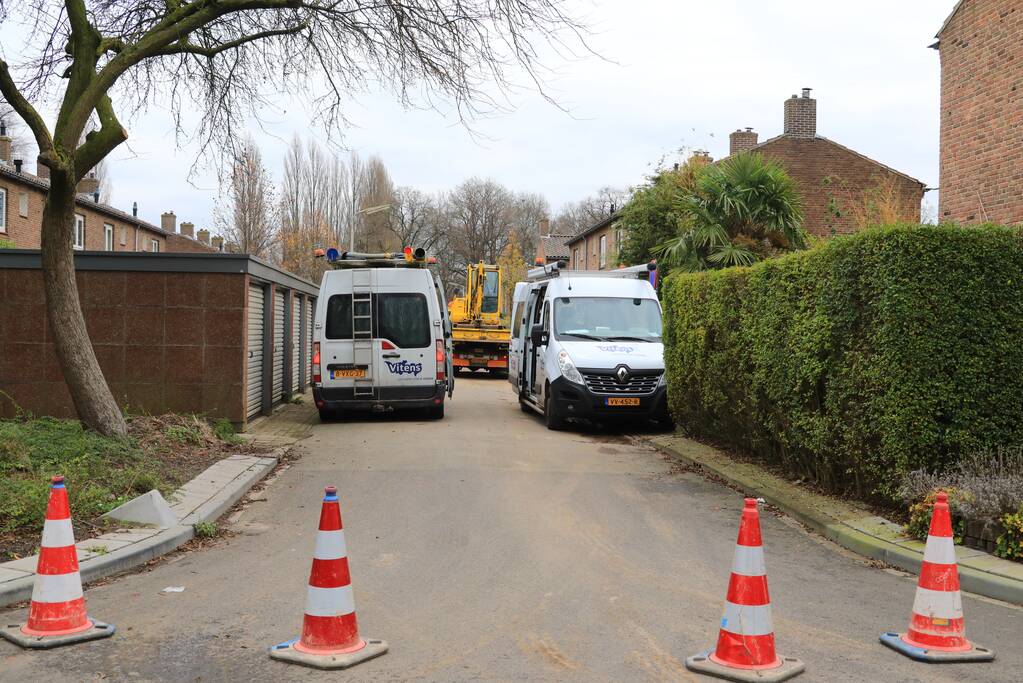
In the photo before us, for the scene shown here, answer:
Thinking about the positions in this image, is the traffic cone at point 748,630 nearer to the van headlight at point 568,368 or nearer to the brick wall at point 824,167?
the van headlight at point 568,368

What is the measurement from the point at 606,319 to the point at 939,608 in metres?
11.1

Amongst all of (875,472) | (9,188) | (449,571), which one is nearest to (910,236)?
(875,472)

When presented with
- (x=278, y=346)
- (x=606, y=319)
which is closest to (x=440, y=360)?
(x=606, y=319)

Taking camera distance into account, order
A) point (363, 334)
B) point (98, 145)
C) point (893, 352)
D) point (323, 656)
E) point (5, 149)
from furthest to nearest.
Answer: point (5, 149) → point (363, 334) → point (98, 145) → point (893, 352) → point (323, 656)

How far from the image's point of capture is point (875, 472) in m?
7.95

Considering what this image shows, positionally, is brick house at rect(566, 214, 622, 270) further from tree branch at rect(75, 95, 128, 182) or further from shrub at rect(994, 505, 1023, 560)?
shrub at rect(994, 505, 1023, 560)

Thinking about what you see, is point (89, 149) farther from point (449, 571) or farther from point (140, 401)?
point (449, 571)

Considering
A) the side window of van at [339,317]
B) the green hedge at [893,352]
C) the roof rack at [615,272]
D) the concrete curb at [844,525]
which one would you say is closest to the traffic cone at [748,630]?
the concrete curb at [844,525]

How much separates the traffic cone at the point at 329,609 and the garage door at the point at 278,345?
12.9 meters

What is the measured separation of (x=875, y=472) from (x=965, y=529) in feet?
3.48

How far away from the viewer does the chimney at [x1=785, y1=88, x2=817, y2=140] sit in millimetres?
35438

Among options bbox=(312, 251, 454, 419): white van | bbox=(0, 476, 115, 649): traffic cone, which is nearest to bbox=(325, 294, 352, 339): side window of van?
bbox=(312, 251, 454, 419): white van

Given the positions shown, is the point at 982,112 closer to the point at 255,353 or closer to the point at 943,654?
the point at 943,654

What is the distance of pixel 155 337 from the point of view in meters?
13.5
